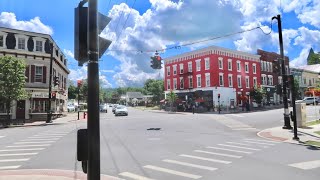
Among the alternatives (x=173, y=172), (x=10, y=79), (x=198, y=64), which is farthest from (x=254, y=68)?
(x=173, y=172)

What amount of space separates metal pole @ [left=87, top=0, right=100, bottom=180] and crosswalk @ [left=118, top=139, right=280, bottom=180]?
4.73 metres

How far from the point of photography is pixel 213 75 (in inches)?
2224

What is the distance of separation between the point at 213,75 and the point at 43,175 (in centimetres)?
4916

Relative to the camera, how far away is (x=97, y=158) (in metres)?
4.50

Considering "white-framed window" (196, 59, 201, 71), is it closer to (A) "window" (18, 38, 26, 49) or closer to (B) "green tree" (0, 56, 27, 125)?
(A) "window" (18, 38, 26, 49)

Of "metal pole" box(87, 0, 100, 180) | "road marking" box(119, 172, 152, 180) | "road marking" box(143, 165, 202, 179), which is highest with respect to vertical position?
"metal pole" box(87, 0, 100, 180)

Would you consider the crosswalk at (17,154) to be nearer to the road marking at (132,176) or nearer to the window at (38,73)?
the road marking at (132,176)

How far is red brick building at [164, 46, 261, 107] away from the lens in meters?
56.9

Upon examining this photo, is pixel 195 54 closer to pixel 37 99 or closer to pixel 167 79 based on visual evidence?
pixel 167 79

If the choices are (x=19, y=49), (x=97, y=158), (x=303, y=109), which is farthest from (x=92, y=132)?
(x=19, y=49)

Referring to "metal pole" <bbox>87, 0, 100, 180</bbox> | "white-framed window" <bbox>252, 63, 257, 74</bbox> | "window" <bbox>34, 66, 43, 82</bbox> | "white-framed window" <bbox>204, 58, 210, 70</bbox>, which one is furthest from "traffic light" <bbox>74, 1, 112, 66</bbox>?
"white-framed window" <bbox>252, 63, 257, 74</bbox>

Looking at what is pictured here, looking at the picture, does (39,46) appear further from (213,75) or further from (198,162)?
(198,162)

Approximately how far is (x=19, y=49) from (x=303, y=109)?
1250 inches

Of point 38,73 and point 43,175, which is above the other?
point 38,73
